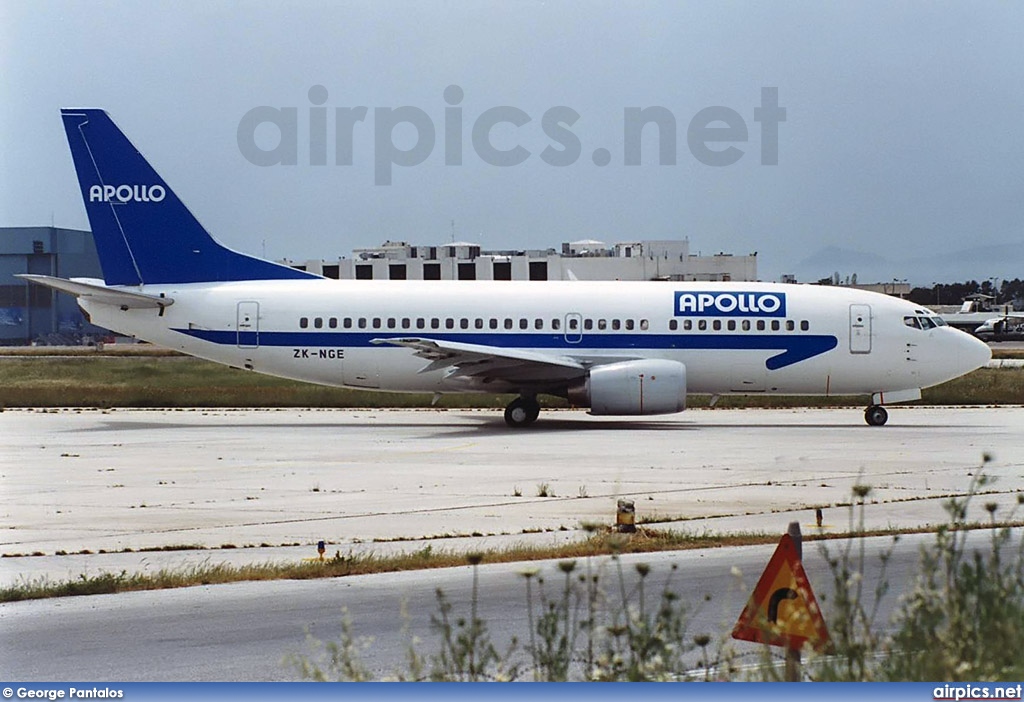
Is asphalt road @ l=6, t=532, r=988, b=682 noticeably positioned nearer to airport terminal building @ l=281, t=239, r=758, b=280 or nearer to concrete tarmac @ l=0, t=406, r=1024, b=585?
Result: concrete tarmac @ l=0, t=406, r=1024, b=585

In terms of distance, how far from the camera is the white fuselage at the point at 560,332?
31.2 meters

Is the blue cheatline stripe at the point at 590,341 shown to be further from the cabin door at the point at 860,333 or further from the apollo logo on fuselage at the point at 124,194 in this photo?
the apollo logo on fuselage at the point at 124,194

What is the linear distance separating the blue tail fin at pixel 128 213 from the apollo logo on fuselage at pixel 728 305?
11759mm

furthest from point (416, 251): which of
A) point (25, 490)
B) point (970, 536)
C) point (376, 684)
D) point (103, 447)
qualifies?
point (376, 684)

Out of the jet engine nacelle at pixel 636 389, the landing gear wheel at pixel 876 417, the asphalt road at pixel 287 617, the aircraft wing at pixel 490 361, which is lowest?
the asphalt road at pixel 287 617

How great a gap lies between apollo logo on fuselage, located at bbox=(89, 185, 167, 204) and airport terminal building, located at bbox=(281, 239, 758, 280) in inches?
1396

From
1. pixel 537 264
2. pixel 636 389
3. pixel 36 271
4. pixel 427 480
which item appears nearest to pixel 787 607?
pixel 427 480

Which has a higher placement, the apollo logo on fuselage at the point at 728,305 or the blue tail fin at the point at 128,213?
the blue tail fin at the point at 128,213

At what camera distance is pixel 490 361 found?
29.6 meters

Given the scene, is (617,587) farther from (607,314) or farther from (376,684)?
(607,314)

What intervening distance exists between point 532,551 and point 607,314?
1851 cm

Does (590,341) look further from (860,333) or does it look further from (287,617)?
(287,617)

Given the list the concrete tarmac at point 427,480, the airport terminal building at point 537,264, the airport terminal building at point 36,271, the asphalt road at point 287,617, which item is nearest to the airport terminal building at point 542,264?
the airport terminal building at point 537,264

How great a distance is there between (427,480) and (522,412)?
10.9 metres
